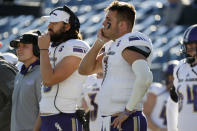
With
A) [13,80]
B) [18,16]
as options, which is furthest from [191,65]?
[18,16]

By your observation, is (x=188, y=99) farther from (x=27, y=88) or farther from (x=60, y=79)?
(x=27, y=88)

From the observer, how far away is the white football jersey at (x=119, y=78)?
516 centimetres

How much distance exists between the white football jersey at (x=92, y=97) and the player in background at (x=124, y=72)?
12.3 feet

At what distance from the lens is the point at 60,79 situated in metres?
5.83

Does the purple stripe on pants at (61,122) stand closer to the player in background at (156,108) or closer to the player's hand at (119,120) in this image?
the player's hand at (119,120)

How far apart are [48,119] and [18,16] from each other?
13227 mm

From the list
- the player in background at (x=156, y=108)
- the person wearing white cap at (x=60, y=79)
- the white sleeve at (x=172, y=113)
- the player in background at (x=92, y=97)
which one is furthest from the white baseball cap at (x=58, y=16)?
the player in background at (x=156, y=108)

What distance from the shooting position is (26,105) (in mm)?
6578

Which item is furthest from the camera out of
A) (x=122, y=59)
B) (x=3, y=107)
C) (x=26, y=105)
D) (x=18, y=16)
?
(x=18, y=16)

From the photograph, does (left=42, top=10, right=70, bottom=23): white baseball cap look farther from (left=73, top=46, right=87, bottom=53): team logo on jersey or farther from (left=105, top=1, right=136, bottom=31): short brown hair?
(left=105, top=1, right=136, bottom=31): short brown hair

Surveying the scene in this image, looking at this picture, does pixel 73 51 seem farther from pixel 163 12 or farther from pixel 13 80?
pixel 163 12

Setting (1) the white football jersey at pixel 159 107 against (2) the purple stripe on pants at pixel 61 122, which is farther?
(1) the white football jersey at pixel 159 107

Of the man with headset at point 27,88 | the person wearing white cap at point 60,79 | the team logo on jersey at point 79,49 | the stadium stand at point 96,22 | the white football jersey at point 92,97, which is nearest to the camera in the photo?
the person wearing white cap at point 60,79

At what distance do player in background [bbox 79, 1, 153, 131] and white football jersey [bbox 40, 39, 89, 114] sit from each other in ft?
2.00
